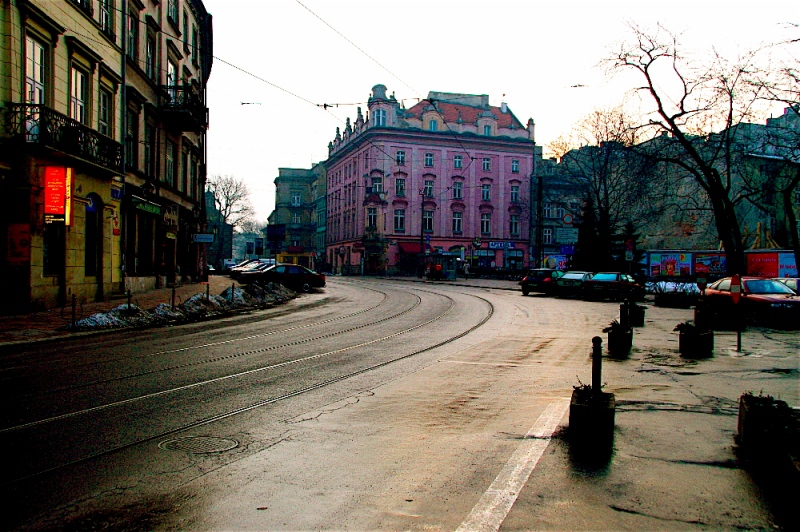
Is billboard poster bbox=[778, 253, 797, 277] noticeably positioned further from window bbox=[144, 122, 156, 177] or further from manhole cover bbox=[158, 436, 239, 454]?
manhole cover bbox=[158, 436, 239, 454]

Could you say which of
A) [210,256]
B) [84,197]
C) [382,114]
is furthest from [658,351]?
[210,256]

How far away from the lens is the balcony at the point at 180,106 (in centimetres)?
3002

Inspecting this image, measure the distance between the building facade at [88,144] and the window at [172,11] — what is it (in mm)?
100

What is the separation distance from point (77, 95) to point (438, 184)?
55391 millimetres

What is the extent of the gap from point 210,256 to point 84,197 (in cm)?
7443

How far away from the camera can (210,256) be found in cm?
9300

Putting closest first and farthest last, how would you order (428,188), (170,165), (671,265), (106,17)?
(106,17) < (170,165) < (671,265) < (428,188)

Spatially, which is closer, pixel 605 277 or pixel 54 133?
pixel 54 133

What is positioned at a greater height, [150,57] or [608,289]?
[150,57]

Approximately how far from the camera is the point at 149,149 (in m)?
28.6

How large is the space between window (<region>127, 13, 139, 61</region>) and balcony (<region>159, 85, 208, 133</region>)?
8.82 ft

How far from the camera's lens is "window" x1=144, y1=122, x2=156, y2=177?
1110 inches

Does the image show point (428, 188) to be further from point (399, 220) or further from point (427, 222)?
point (399, 220)

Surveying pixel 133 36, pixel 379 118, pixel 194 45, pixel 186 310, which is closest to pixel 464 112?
pixel 379 118
